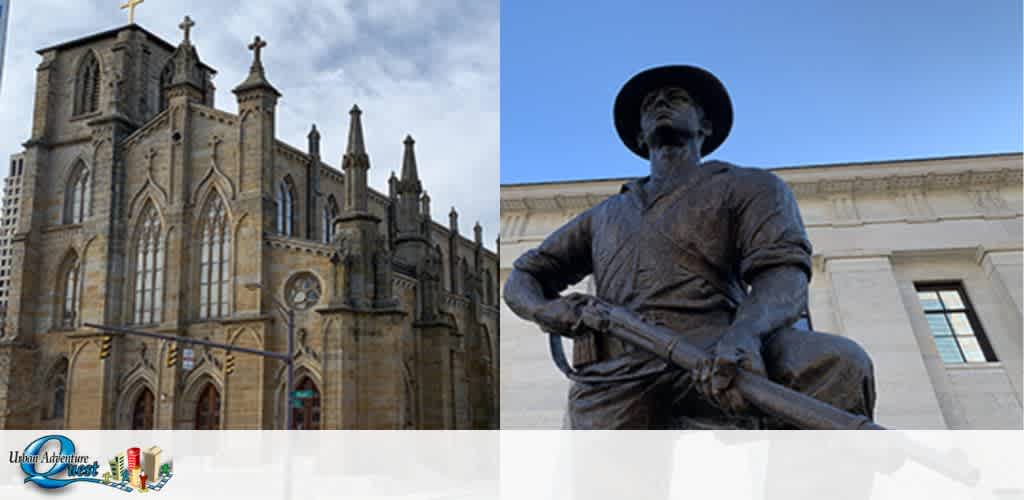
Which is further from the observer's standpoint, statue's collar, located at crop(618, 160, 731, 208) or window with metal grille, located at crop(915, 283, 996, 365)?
window with metal grille, located at crop(915, 283, 996, 365)

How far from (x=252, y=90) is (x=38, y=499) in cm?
1690

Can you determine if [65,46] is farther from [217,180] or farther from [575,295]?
[575,295]

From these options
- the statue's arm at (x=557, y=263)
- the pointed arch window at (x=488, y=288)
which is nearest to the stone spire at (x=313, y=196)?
the pointed arch window at (x=488, y=288)

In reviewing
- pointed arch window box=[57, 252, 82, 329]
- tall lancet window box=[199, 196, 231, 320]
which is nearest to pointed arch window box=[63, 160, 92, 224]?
pointed arch window box=[57, 252, 82, 329]

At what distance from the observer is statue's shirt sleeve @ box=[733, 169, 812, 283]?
118 inches

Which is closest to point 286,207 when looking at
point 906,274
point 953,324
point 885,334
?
point 906,274

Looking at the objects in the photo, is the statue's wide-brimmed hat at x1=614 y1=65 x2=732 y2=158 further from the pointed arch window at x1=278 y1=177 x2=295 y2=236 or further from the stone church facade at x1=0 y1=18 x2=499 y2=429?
the pointed arch window at x1=278 y1=177 x2=295 y2=236

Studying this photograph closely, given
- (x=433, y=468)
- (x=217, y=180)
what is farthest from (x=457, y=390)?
(x=217, y=180)

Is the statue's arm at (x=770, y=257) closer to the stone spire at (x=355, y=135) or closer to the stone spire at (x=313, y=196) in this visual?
the stone spire at (x=355, y=135)

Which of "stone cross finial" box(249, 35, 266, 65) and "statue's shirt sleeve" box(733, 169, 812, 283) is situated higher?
"stone cross finial" box(249, 35, 266, 65)

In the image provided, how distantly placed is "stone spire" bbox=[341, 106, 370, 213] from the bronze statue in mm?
28593

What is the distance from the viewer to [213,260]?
111 feet

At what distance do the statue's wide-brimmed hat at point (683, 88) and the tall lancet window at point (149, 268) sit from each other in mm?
33505

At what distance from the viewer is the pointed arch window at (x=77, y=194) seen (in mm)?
37438
